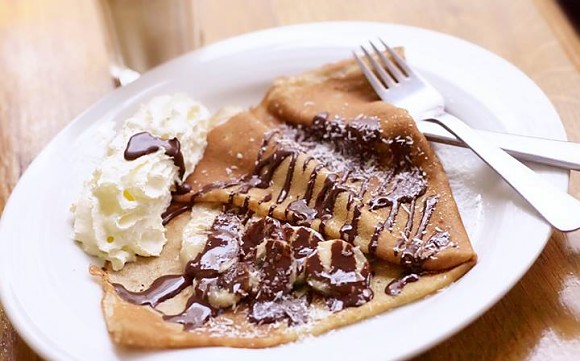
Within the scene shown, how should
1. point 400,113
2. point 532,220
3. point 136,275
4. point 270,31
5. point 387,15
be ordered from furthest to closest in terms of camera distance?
point 387,15
point 270,31
point 400,113
point 136,275
point 532,220

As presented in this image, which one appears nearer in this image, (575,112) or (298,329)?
(298,329)

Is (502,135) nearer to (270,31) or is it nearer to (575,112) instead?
(575,112)

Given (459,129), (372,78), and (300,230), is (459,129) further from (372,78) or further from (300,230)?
(300,230)

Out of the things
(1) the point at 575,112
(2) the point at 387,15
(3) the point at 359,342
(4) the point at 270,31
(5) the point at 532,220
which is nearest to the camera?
(3) the point at 359,342

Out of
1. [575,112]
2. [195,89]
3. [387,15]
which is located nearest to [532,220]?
[575,112]

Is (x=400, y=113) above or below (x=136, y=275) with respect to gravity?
above

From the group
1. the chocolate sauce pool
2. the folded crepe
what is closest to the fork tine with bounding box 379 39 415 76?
the folded crepe

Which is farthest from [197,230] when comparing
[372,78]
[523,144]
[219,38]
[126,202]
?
[219,38]

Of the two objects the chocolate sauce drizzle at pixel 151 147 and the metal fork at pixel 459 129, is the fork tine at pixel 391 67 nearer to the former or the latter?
the metal fork at pixel 459 129
